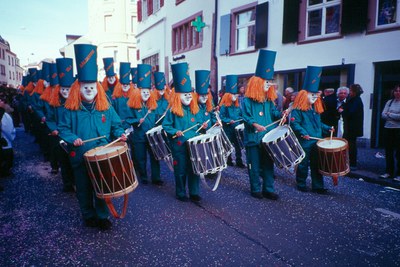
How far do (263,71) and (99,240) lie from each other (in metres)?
3.58

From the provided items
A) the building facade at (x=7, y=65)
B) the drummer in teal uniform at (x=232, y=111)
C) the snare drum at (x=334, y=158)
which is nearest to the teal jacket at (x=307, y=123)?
the snare drum at (x=334, y=158)

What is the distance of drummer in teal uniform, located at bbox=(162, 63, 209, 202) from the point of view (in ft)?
17.2

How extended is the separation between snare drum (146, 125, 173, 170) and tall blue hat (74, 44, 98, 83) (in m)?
2.19

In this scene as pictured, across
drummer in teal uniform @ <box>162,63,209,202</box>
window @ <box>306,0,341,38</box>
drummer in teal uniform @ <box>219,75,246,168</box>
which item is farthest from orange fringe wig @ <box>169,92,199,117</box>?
window @ <box>306,0,341,38</box>

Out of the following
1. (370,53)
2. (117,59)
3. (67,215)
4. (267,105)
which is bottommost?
(67,215)

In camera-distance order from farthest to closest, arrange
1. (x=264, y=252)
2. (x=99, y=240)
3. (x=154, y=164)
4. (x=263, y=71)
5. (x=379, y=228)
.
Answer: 1. (x=154, y=164)
2. (x=263, y=71)
3. (x=379, y=228)
4. (x=99, y=240)
5. (x=264, y=252)

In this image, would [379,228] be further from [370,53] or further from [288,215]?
[370,53]

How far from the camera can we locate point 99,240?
13.0 feet

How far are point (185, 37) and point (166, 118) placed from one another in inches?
625

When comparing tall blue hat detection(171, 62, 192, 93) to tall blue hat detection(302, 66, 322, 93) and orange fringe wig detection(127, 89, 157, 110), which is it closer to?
orange fringe wig detection(127, 89, 157, 110)

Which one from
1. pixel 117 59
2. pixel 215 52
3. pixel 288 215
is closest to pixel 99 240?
pixel 288 215

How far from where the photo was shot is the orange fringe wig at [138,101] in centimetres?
672

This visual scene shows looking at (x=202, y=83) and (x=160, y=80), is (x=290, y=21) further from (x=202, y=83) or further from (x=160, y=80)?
(x=202, y=83)

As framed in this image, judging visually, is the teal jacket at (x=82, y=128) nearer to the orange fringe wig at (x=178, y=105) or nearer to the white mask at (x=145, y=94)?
the orange fringe wig at (x=178, y=105)
